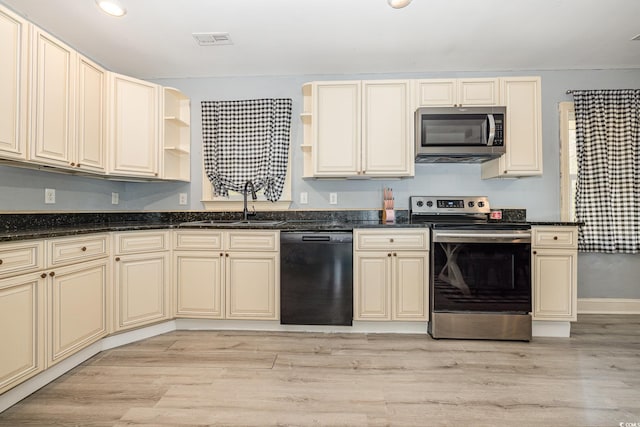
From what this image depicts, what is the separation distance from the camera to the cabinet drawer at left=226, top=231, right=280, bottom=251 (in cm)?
257

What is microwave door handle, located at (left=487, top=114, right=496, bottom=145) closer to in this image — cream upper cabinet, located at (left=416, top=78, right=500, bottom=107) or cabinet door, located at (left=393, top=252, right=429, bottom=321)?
cream upper cabinet, located at (left=416, top=78, right=500, bottom=107)

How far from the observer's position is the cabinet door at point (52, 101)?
75.2 inches

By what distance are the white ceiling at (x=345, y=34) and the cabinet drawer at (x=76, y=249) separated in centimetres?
158

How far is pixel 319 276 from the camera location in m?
2.53

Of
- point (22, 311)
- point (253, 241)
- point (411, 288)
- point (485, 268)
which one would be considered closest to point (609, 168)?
point (485, 268)

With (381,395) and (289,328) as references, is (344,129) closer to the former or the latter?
(289,328)

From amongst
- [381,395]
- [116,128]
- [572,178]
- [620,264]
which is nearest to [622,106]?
[572,178]

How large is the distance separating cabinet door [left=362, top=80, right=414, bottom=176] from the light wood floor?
1.45 metres

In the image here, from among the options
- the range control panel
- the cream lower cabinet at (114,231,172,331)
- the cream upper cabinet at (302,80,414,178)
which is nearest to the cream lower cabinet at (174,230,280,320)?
the cream lower cabinet at (114,231,172,331)

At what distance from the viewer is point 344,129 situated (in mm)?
2848

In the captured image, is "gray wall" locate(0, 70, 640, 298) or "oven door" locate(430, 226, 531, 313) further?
"gray wall" locate(0, 70, 640, 298)

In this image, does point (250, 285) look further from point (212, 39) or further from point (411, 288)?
point (212, 39)

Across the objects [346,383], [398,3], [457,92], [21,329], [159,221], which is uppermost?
[398,3]

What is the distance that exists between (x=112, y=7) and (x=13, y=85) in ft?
2.68
